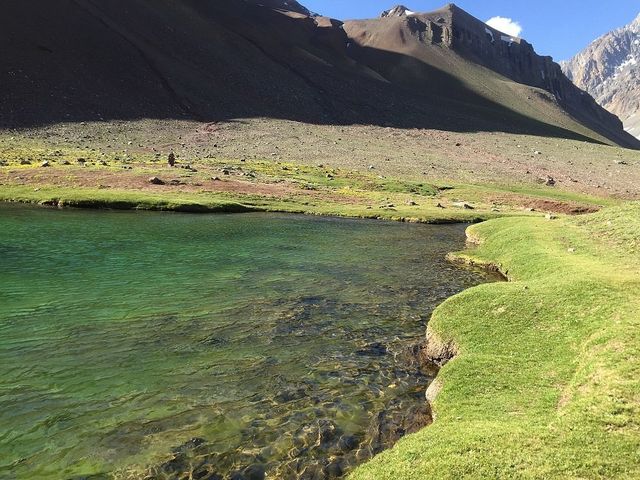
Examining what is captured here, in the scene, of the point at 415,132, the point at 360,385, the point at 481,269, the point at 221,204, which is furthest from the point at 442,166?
the point at 360,385

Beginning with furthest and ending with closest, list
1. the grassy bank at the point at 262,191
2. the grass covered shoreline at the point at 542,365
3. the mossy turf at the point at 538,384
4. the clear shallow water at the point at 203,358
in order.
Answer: the grassy bank at the point at 262,191 → the clear shallow water at the point at 203,358 → the grass covered shoreline at the point at 542,365 → the mossy turf at the point at 538,384

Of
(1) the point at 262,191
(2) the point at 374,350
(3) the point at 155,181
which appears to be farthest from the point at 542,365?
(3) the point at 155,181

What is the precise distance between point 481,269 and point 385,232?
54.8 ft

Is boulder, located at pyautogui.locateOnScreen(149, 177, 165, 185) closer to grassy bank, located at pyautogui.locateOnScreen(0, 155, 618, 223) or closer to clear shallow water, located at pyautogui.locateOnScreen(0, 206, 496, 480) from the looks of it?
grassy bank, located at pyautogui.locateOnScreen(0, 155, 618, 223)

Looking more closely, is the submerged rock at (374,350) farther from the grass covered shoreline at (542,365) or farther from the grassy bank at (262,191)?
the grassy bank at (262,191)

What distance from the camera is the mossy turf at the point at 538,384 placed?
1055cm

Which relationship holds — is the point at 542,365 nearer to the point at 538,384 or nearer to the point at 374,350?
the point at 538,384

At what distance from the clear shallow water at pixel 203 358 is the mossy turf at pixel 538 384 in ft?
6.20

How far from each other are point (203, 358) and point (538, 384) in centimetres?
1142

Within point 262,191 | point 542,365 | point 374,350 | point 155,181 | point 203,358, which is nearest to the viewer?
point 542,365

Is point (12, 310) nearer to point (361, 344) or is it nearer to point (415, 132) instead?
point (361, 344)

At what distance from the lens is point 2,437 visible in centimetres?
1306

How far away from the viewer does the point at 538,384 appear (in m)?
14.4

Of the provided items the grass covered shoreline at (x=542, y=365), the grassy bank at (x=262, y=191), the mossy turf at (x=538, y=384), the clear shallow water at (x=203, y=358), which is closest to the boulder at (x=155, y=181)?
the grassy bank at (x=262, y=191)
